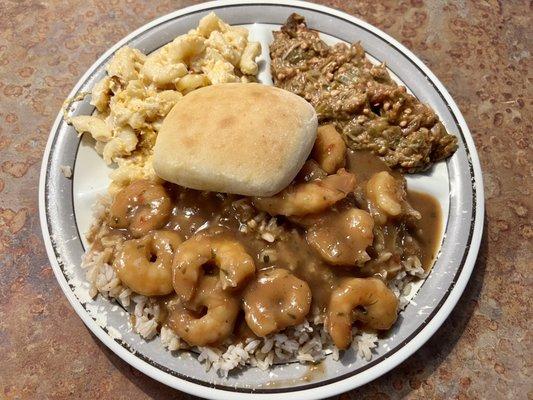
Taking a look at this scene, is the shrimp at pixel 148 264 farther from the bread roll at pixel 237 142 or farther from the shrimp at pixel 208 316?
the bread roll at pixel 237 142

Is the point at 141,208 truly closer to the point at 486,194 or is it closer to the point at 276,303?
the point at 276,303

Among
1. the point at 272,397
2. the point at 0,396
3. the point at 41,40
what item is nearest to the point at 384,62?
the point at 272,397

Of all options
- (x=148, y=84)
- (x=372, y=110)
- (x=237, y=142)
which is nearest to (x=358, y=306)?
(x=237, y=142)

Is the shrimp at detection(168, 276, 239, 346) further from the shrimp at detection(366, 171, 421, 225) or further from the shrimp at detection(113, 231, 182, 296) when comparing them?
the shrimp at detection(366, 171, 421, 225)

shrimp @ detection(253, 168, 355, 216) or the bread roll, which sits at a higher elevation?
the bread roll

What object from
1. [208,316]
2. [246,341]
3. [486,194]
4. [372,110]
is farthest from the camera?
[486,194]

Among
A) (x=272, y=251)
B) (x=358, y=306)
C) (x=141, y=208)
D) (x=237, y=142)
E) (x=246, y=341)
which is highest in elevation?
(x=237, y=142)

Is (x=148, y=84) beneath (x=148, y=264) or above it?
above

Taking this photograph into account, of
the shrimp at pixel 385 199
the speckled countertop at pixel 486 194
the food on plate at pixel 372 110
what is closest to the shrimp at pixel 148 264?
the speckled countertop at pixel 486 194

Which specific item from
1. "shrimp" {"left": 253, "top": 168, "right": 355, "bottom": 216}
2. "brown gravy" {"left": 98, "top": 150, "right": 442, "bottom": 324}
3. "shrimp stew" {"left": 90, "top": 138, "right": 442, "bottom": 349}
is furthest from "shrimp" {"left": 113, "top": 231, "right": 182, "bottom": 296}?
"shrimp" {"left": 253, "top": 168, "right": 355, "bottom": 216}
